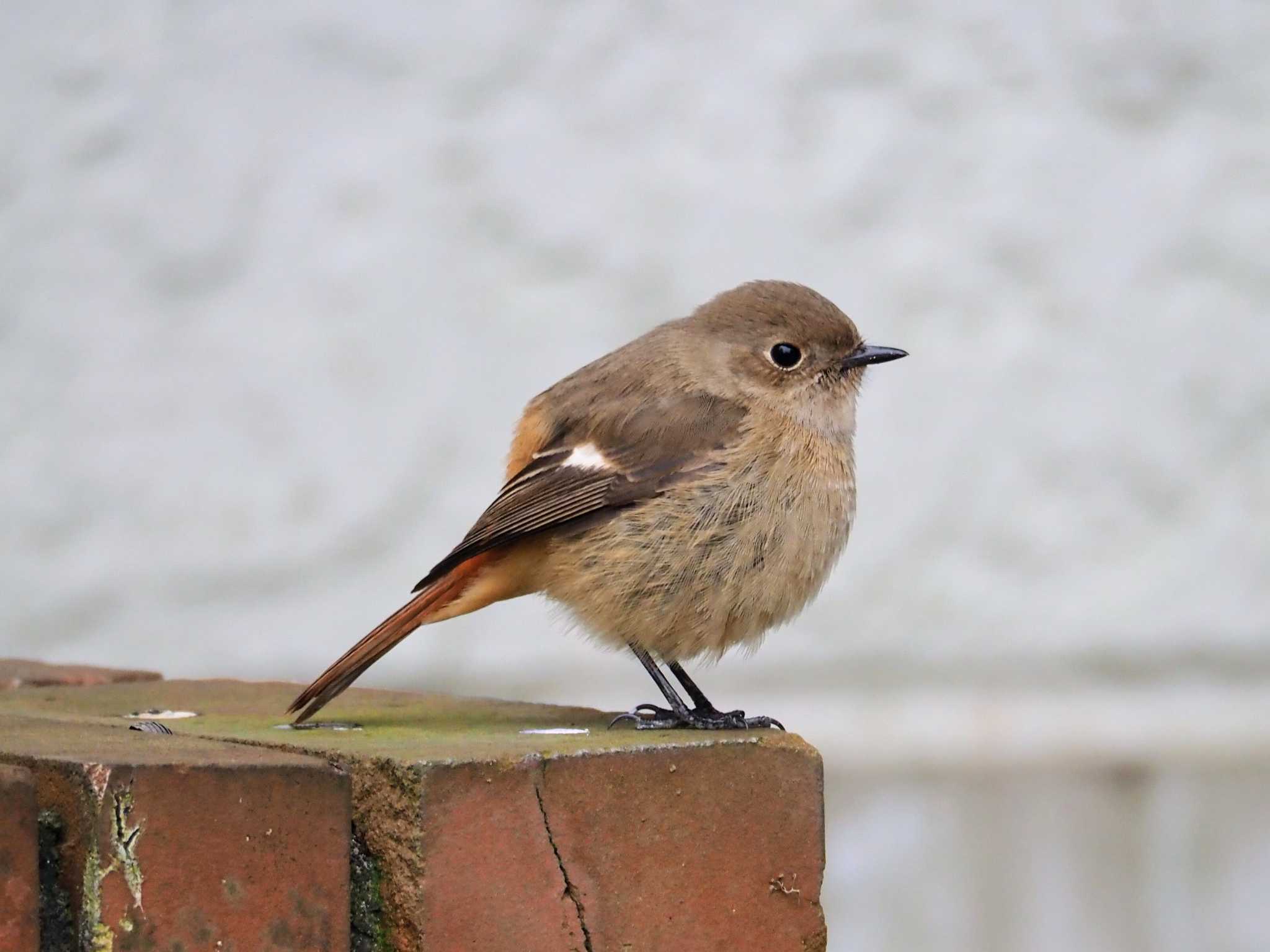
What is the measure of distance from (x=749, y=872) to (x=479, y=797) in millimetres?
399

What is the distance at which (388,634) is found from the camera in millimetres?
2824

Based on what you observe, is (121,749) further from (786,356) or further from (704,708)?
(786,356)

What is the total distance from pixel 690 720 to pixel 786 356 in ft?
3.24

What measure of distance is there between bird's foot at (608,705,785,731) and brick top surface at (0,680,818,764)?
6 cm

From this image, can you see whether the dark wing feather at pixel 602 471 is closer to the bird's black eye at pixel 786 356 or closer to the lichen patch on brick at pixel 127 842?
the bird's black eye at pixel 786 356

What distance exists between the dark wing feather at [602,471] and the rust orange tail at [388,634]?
29 millimetres

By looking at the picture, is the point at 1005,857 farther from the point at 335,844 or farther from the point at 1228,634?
the point at 335,844

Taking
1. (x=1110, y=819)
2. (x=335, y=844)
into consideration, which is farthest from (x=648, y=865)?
(x=1110, y=819)

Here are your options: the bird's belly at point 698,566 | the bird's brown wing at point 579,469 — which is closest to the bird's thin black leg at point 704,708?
the bird's belly at point 698,566

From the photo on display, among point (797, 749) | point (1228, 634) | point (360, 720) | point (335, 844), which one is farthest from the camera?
point (1228, 634)

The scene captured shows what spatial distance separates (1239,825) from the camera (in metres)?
4.61

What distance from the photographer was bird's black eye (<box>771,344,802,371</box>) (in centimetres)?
342

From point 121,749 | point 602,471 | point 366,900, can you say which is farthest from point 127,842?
point 602,471

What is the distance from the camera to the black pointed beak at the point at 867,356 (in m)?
3.48
